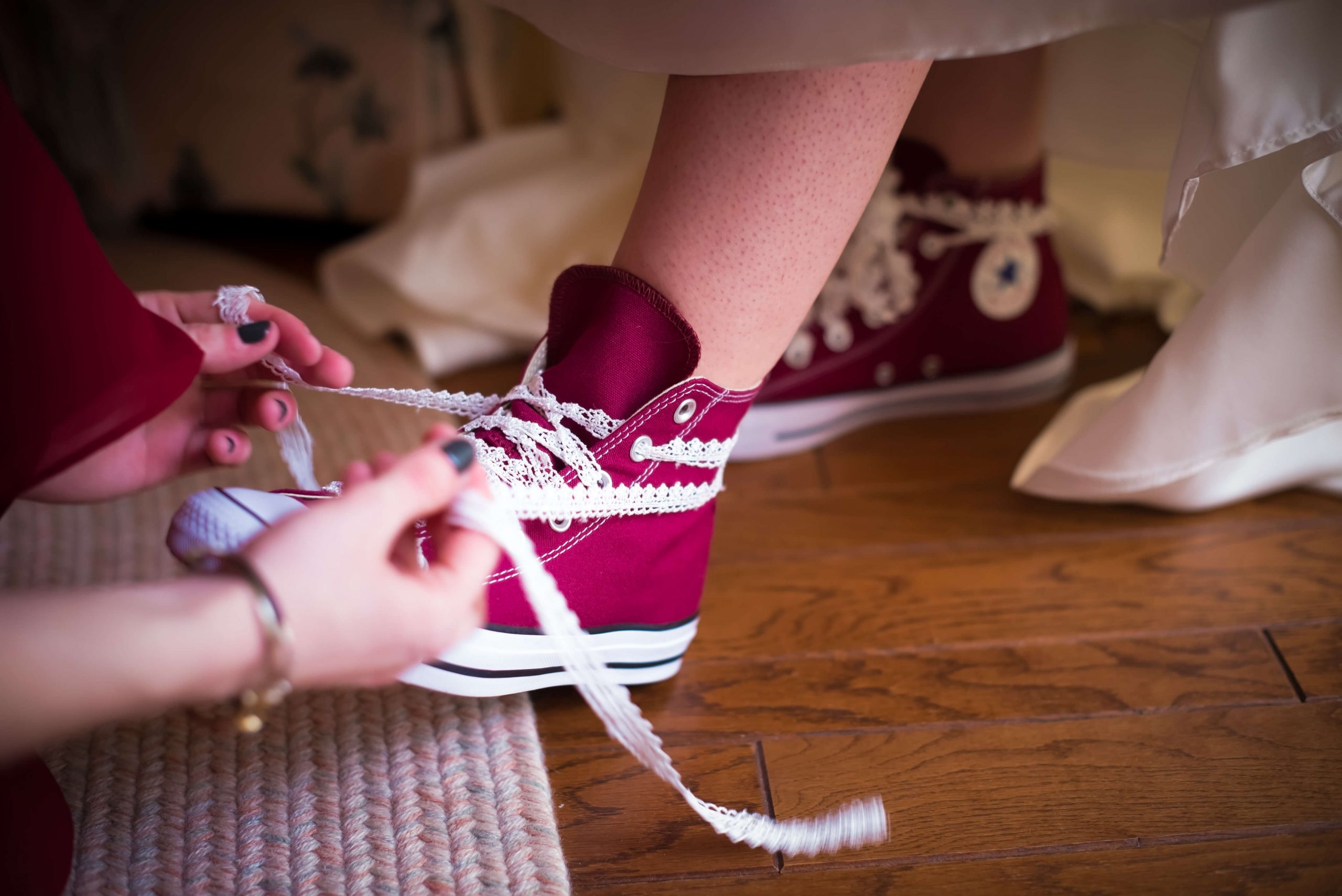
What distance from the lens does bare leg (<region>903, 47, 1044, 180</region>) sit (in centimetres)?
88

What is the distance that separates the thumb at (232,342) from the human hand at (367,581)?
6.4 inches

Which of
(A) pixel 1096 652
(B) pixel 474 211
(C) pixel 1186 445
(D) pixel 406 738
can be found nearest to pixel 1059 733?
(A) pixel 1096 652

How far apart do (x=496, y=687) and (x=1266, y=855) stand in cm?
46

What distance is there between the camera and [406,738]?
1.98 feet

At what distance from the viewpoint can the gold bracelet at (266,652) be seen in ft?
1.21

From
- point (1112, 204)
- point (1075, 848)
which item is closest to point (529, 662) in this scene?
point (1075, 848)

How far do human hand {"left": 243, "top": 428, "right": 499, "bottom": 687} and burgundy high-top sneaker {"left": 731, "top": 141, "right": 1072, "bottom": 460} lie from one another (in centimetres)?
52

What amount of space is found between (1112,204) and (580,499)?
0.87m

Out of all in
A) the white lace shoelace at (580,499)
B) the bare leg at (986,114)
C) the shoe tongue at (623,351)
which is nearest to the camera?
the white lace shoelace at (580,499)

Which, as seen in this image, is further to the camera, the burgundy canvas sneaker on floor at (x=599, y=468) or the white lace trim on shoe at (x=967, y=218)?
the white lace trim on shoe at (x=967, y=218)

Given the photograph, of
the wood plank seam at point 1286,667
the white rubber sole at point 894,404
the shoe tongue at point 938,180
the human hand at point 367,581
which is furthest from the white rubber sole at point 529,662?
the shoe tongue at point 938,180

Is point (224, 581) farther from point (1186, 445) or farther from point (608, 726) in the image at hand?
point (1186, 445)

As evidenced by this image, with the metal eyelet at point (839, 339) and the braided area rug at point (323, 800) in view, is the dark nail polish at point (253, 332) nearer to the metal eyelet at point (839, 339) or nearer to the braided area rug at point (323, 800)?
the braided area rug at point (323, 800)

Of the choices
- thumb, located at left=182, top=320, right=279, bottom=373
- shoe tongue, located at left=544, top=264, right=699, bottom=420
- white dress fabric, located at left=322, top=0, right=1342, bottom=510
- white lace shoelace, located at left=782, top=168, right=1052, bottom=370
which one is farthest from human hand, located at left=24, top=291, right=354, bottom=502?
white lace shoelace, located at left=782, top=168, right=1052, bottom=370
